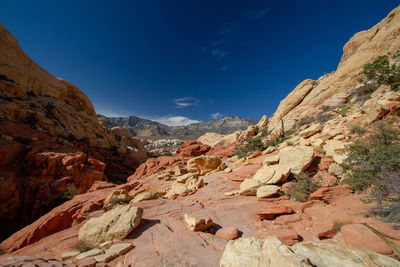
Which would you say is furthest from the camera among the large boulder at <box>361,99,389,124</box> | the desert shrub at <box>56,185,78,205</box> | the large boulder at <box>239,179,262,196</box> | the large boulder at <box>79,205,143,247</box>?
the desert shrub at <box>56,185,78,205</box>

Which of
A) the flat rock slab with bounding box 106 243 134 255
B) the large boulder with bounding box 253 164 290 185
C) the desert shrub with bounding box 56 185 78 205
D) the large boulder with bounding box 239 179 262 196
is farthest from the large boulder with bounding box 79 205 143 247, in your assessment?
the desert shrub with bounding box 56 185 78 205

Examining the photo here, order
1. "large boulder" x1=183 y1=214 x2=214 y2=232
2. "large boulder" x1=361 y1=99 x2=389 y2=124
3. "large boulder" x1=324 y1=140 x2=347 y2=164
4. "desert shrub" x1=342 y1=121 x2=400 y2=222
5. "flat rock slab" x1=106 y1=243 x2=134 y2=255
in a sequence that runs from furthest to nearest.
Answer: "large boulder" x1=361 y1=99 x2=389 y2=124 → "large boulder" x1=324 y1=140 x2=347 y2=164 → "large boulder" x1=183 y1=214 x2=214 y2=232 → "desert shrub" x1=342 y1=121 x2=400 y2=222 → "flat rock slab" x1=106 y1=243 x2=134 y2=255

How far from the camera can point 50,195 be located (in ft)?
35.2

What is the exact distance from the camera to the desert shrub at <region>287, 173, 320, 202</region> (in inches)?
204

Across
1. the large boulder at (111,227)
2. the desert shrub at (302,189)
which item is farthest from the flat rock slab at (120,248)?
the desert shrub at (302,189)

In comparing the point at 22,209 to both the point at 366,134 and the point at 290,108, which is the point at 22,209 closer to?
the point at 366,134

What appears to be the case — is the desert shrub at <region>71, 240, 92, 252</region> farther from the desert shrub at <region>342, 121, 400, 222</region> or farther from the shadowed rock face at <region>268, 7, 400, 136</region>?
the shadowed rock face at <region>268, 7, 400, 136</region>

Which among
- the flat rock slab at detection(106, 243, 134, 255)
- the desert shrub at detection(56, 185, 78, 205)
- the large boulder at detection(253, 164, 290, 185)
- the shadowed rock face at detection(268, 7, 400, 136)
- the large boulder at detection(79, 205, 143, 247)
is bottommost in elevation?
the desert shrub at detection(56, 185, 78, 205)

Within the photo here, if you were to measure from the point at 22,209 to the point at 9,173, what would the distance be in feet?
10.1

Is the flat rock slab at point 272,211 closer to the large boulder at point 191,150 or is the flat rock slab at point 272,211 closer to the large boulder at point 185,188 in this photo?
the large boulder at point 185,188

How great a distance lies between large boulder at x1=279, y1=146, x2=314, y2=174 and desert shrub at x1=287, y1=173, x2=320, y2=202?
93cm

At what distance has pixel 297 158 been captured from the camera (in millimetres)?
6996

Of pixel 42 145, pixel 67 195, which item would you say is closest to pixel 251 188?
pixel 67 195

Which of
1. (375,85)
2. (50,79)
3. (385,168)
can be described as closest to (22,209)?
(385,168)
